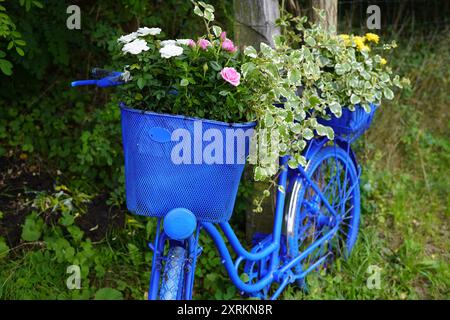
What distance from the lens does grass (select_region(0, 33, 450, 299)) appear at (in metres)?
A: 2.89

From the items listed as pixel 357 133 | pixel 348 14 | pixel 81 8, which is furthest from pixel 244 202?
pixel 348 14

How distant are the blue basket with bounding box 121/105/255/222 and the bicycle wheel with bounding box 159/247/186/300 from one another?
0.48 feet

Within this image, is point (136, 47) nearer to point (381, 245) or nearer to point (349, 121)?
point (349, 121)

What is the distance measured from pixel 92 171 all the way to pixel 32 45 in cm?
80

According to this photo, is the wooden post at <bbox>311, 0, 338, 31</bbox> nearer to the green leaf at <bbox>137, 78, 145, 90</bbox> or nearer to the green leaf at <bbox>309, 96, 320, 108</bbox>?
the green leaf at <bbox>309, 96, 320, 108</bbox>

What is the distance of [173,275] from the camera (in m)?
1.87

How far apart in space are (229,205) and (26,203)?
1.75 meters

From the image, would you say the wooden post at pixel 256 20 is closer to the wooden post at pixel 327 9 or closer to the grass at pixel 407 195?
the wooden post at pixel 327 9

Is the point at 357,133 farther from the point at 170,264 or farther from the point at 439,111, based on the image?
the point at 439,111

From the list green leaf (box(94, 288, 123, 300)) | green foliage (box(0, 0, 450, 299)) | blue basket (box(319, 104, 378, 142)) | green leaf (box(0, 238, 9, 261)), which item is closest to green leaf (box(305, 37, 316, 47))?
blue basket (box(319, 104, 378, 142))

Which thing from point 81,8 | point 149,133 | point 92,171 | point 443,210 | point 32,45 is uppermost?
point 81,8

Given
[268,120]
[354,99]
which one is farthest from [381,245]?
[268,120]

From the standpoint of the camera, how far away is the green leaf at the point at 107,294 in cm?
273
